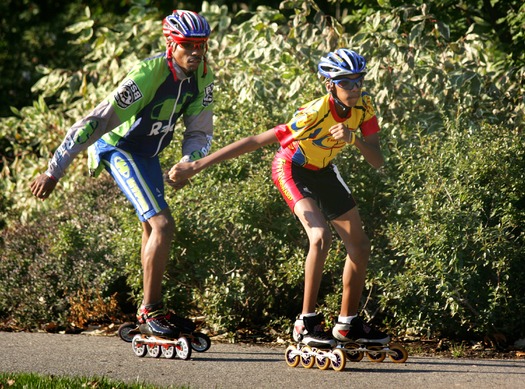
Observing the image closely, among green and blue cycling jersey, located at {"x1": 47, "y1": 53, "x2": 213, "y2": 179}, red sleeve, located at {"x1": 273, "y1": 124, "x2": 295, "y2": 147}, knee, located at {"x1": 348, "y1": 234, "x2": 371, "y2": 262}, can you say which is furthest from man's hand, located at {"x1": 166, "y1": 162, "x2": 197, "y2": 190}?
knee, located at {"x1": 348, "y1": 234, "x2": 371, "y2": 262}

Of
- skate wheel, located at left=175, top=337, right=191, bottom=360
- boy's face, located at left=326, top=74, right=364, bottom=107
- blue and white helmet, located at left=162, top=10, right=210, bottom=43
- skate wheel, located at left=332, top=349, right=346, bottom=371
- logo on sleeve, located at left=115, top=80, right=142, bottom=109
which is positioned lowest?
skate wheel, located at left=175, top=337, right=191, bottom=360

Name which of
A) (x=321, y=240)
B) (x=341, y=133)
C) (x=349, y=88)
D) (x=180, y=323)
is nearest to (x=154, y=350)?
(x=180, y=323)

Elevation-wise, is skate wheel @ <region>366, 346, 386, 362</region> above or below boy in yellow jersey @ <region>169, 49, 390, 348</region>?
below

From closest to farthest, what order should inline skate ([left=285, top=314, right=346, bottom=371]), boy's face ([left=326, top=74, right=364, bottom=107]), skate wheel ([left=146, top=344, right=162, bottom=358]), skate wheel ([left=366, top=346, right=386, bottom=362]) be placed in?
inline skate ([left=285, top=314, right=346, bottom=371])
boy's face ([left=326, top=74, right=364, bottom=107])
skate wheel ([left=366, top=346, right=386, bottom=362])
skate wheel ([left=146, top=344, right=162, bottom=358])

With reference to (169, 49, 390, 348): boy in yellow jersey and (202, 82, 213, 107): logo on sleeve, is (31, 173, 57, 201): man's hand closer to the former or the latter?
(169, 49, 390, 348): boy in yellow jersey

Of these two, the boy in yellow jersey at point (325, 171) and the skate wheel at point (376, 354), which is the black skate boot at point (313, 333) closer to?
the boy in yellow jersey at point (325, 171)

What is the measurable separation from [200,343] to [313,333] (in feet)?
3.05

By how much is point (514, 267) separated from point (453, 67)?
2.53 m

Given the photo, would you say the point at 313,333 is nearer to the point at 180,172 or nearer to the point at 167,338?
the point at 167,338

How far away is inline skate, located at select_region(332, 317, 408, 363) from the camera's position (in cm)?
610

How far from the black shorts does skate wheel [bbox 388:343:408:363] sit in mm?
932

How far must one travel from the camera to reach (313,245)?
5.97m

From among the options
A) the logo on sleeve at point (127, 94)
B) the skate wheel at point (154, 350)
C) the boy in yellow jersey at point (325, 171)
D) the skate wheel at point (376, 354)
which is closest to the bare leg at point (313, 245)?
the boy in yellow jersey at point (325, 171)

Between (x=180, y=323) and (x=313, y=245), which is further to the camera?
(x=180, y=323)
